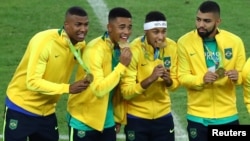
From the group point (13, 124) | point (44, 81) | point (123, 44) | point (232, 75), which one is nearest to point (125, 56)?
point (123, 44)

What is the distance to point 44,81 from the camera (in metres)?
9.97

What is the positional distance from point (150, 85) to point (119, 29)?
2.29 feet

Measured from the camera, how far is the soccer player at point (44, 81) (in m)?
10.0

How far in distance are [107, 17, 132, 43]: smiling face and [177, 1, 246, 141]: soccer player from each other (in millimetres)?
698

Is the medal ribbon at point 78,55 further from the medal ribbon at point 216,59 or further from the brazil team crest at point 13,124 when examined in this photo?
the medal ribbon at point 216,59

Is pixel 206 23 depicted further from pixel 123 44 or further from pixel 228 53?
pixel 123 44

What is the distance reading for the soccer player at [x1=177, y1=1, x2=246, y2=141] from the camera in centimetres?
1020

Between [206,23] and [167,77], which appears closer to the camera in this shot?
[167,77]

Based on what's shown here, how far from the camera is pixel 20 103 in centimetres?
1044

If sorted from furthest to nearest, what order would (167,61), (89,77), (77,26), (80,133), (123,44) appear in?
(167,61), (80,133), (77,26), (123,44), (89,77)

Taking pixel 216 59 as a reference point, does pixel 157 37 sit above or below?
above

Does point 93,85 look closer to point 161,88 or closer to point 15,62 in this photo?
point 161,88

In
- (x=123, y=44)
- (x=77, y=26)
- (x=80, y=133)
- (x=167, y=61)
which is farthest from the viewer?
(x=167, y=61)

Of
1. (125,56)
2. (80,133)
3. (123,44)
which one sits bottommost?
(80,133)
